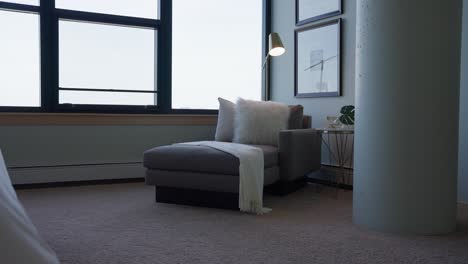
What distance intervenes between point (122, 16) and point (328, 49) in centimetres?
210

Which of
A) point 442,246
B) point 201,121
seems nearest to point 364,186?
point 442,246

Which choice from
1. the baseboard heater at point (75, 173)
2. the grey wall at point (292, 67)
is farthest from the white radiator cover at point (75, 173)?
the grey wall at point (292, 67)

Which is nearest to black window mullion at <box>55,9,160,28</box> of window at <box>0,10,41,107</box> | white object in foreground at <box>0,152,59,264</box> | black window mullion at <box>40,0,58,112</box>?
black window mullion at <box>40,0,58,112</box>

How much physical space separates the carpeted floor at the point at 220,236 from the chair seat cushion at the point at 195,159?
0.96 ft

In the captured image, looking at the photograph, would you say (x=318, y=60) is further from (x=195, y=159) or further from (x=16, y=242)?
(x=16, y=242)

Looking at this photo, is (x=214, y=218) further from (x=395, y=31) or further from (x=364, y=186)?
(x=395, y=31)

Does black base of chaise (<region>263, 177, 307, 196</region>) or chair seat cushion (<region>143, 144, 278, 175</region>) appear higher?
chair seat cushion (<region>143, 144, 278, 175</region>)

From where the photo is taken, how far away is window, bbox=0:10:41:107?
13.0ft

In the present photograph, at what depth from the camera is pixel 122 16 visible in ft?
14.4

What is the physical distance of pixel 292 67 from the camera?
4.76m

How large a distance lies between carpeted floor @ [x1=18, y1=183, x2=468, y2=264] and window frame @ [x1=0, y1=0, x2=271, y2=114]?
1.11m

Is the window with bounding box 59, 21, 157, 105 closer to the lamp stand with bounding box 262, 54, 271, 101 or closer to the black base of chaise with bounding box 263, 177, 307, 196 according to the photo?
the lamp stand with bounding box 262, 54, 271, 101

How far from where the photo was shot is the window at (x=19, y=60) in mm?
3953

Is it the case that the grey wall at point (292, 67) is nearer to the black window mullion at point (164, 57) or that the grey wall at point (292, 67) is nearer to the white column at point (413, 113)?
the black window mullion at point (164, 57)
